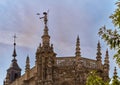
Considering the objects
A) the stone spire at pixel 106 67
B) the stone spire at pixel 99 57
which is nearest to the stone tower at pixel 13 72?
the stone spire at pixel 99 57

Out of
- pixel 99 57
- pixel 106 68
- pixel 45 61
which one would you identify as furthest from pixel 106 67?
pixel 45 61

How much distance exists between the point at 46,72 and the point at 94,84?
33.0m

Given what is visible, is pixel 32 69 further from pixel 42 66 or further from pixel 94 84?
pixel 94 84

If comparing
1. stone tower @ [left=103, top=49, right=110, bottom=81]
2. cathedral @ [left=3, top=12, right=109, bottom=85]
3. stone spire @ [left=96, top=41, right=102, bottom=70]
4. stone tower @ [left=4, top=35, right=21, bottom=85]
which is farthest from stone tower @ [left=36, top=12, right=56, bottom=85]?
stone tower @ [left=4, top=35, right=21, bottom=85]

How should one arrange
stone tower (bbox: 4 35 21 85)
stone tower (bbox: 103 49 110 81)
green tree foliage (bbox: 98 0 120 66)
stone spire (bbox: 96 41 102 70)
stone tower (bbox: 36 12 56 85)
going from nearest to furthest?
green tree foliage (bbox: 98 0 120 66) → stone tower (bbox: 36 12 56 85) → stone tower (bbox: 103 49 110 81) → stone spire (bbox: 96 41 102 70) → stone tower (bbox: 4 35 21 85)

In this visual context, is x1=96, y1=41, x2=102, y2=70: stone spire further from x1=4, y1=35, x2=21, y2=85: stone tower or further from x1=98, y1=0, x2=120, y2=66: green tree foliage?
x1=98, y1=0, x2=120, y2=66: green tree foliage

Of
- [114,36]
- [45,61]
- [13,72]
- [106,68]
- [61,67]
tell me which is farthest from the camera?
[13,72]

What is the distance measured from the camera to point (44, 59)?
5262 centimetres

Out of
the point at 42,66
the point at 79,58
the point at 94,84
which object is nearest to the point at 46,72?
the point at 42,66

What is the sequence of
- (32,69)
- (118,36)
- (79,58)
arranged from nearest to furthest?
(118,36) < (79,58) < (32,69)

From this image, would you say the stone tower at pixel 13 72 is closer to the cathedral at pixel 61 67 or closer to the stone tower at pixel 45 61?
the cathedral at pixel 61 67

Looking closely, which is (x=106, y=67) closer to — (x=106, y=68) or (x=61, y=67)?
(x=106, y=68)

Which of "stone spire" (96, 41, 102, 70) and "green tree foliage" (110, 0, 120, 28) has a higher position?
"stone spire" (96, 41, 102, 70)

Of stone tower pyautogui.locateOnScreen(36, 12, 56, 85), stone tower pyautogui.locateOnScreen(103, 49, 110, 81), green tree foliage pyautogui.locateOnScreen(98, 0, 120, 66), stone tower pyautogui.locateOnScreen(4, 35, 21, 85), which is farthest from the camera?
stone tower pyautogui.locateOnScreen(4, 35, 21, 85)
